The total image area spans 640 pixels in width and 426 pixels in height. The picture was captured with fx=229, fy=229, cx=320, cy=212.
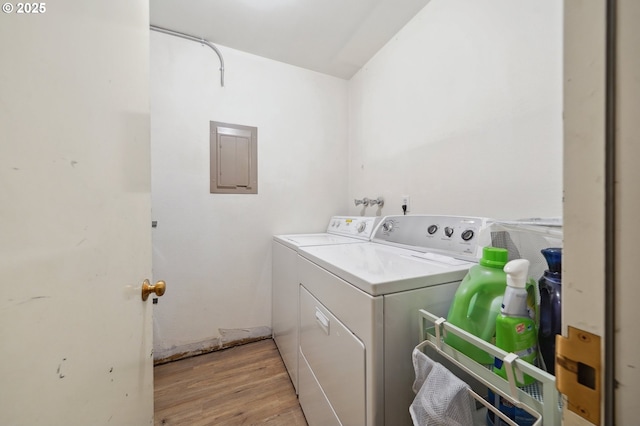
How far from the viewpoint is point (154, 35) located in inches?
64.7

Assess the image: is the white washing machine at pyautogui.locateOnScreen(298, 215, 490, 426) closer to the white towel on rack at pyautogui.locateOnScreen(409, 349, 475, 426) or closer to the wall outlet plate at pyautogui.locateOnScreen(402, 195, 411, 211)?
the white towel on rack at pyautogui.locateOnScreen(409, 349, 475, 426)

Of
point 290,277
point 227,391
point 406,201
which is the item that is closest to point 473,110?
point 406,201

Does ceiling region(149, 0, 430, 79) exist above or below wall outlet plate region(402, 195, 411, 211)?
above

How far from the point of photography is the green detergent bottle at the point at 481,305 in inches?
25.8

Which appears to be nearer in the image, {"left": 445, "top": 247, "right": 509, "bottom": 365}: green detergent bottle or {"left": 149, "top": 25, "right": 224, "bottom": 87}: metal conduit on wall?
{"left": 445, "top": 247, "right": 509, "bottom": 365}: green detergent bottle

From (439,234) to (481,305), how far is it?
49 cm

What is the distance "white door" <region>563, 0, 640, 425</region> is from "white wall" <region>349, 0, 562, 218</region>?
0.86 meters

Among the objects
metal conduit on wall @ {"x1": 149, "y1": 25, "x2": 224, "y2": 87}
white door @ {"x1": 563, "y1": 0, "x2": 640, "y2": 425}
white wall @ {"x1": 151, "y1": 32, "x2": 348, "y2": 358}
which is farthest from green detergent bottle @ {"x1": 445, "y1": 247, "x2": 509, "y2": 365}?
metal conduit on wall @ {"x1": 149, "y1": 25, "x2": 224, "y2": 87}

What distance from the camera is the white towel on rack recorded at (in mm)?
548

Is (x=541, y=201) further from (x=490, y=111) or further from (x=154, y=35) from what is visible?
(x=154, y=35)

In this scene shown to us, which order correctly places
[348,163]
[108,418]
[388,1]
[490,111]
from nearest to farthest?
1. [108,418]
2. [490,111]
3. [388,1]
4. [348,163]

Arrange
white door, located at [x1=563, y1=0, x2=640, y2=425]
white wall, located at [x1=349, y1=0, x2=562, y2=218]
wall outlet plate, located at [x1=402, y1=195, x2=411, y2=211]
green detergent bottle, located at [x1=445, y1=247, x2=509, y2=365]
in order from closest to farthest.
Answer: white door, located at [x1=563, y1=0, x2=640, y2=425] → green detergent bottle, located at [x1=445, y1=247, x2=509, y2=365] → white wall, located at [x1=349, y1=0, x2=562, y2=218] → wall outlet plate, located at [x1=402, y1=195, x2=411, y2=211]

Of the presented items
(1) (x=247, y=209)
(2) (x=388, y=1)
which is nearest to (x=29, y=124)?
(1) (x=247, y=209)

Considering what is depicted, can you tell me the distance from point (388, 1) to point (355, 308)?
5.83 ft
